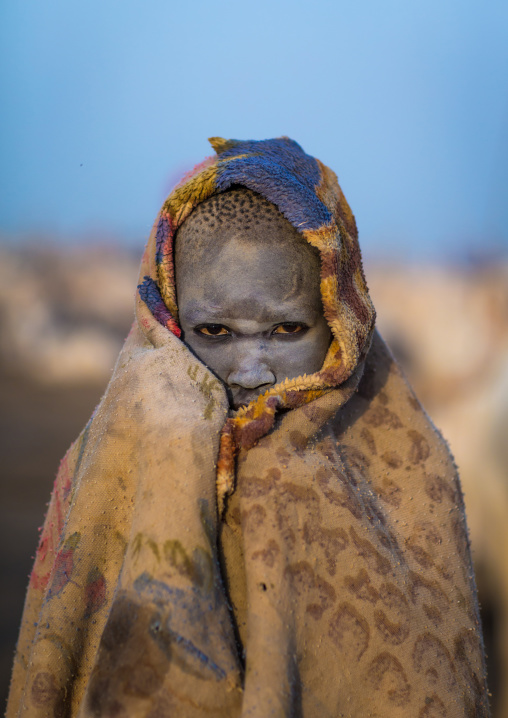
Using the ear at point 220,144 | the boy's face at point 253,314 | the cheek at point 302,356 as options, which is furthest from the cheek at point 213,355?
the ear at point 220,144

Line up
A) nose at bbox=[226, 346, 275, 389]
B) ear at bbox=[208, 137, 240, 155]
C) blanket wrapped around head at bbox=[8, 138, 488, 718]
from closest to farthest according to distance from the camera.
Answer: blanket wrapped around head at bbox=[8, 138, 488, 718], nose at bbox=[226, 346, 275, 389], ear at bbox=[208, 137, 240, 155]

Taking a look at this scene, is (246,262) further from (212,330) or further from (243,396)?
(243,396)

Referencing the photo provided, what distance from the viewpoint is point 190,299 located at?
1754 mm

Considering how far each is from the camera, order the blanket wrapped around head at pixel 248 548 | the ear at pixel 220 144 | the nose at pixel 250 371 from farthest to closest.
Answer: the ear at pixel 220 144 → the nose at pixel 250 371 → the blanket wrapped around head at pixel 248 548

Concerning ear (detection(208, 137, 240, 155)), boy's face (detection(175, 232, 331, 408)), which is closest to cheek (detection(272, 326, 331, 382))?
boy's face (detection(175, 232, 331, 408))

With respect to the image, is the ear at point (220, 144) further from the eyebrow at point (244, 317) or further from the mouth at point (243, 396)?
the mouth at point (243, 396)

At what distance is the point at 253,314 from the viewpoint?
66.7 inches

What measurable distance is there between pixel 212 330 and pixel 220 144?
0.64 m

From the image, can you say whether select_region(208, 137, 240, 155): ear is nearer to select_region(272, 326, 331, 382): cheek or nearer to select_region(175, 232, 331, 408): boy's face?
select_region(175, 232, 331, 408): boy's face

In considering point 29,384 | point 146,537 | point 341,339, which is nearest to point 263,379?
point 341,339

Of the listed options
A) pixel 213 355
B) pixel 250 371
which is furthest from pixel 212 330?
pixel 250 371

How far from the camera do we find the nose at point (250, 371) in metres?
1.65

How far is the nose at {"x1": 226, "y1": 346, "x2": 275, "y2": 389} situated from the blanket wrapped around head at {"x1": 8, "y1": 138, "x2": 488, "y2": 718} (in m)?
0.04

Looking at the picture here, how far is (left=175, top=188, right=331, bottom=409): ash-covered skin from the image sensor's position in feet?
5.56
